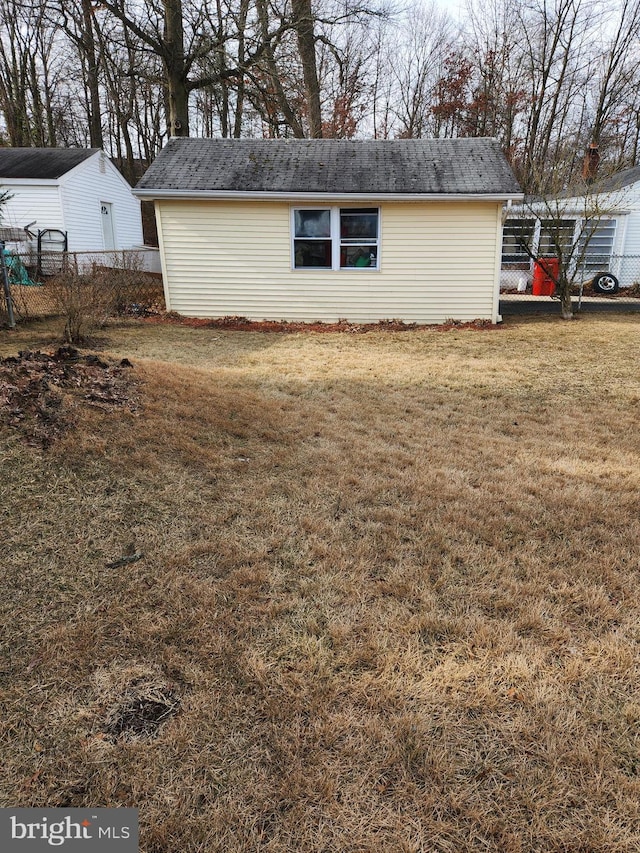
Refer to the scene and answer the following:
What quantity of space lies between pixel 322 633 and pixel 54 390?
2.76 m

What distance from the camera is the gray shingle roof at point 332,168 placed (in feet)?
34.6

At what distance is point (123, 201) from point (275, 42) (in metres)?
9.79

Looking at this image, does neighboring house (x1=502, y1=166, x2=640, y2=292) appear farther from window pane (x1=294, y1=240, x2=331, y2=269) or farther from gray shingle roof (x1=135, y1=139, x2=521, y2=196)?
window pane (x1=294, y1=240, x2=331, y2=269)

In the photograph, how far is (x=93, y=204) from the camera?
63.1 feet

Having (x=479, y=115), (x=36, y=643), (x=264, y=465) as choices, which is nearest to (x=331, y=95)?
(x=479, y=115)

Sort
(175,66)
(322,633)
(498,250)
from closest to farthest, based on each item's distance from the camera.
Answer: (322,633) → (498,250) → (175,66)

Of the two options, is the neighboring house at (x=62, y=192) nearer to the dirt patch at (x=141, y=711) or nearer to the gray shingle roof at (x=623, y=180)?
the gray shingle roof at (x=623, y=180)

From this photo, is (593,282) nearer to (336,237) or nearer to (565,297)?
(565,297)

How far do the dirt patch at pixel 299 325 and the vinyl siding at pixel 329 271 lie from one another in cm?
18

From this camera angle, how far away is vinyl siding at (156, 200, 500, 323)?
10789mm

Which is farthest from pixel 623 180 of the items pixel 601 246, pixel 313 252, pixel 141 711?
pixel 141 711

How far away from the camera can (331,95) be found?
22.5m

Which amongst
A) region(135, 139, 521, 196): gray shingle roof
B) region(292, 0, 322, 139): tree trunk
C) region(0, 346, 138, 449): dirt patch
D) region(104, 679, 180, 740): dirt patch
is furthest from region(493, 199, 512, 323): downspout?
region(104, 679, 180, 740): dirt patch

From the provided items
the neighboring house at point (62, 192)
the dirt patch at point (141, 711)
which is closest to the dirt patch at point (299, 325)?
the neighboring house at point (62, 192)
